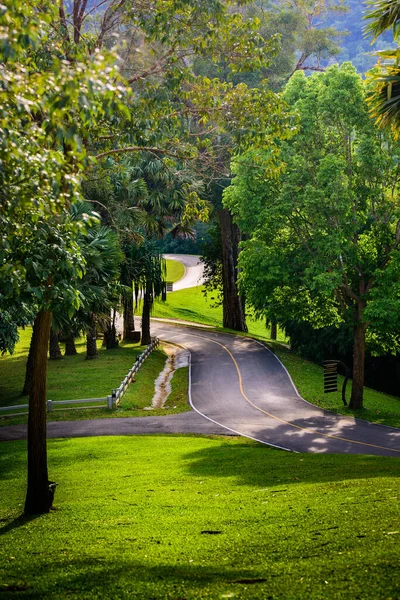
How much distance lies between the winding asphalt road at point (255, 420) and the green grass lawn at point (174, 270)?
50.5 meters

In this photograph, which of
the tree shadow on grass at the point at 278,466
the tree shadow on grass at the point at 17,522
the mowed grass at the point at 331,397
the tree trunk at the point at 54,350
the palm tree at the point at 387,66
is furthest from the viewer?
the tree trunk at the point at 54,350

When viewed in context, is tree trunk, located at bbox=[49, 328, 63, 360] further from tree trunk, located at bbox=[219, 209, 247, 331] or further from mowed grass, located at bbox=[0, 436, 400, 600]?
mowed grass, located at bbox=[0, 436, 400, 600]

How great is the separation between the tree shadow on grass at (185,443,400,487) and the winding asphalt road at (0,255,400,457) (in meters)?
3.11

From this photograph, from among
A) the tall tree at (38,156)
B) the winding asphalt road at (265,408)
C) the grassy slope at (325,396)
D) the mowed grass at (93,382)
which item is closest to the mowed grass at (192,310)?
the mowed grass at (93,382)

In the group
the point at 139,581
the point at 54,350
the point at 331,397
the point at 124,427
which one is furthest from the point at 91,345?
the point at 139,581

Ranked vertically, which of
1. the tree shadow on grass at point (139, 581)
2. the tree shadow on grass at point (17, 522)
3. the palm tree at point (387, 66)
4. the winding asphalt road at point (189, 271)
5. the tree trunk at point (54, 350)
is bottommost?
the tree trunk at point (54, 350)

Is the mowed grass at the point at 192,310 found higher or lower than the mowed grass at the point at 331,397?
higher

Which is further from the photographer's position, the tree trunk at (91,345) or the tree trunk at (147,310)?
the tree trunk at (147,310)

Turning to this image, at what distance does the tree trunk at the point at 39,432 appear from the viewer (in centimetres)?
1301

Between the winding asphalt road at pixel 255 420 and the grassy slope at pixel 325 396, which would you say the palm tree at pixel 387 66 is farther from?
the grassy slope at pixel 325 396

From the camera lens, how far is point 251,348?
46.1 meters

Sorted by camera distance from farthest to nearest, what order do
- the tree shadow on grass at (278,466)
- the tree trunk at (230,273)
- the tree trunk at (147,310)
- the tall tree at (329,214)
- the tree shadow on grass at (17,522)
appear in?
the tree trunk at (230,273) → the tree trunk at (147,310) → the tall tree at (329,214) → the tree shadow on grass at (278,466) → the tree shadow on grass at (17,522)

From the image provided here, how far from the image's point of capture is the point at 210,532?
9938 millimetres

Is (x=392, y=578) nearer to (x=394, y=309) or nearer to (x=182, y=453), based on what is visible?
(x=182, y=453)
